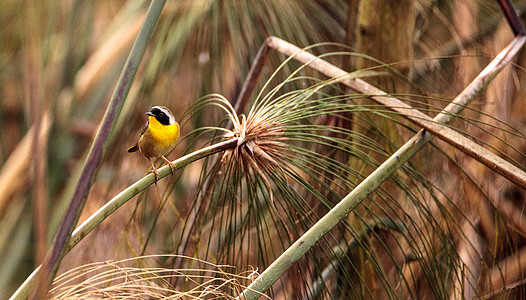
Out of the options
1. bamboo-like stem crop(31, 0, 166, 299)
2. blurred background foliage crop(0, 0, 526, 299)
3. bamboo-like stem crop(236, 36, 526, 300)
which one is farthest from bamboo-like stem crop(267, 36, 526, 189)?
bamboo-like stem crop(31, 0, 166, 299)

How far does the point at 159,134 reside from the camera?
0.82 metres

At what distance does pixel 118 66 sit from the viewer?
152 centimetres

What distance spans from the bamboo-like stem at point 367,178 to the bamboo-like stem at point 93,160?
0.20 m

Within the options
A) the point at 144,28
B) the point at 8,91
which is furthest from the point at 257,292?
the point at 8,91

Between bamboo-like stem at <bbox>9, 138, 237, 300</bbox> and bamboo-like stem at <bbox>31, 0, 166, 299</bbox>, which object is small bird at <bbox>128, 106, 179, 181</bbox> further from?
bamboo-like stem at <bbox>31, 0, 166, 299</bbox>

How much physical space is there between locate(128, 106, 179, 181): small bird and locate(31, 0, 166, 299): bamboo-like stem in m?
0.39

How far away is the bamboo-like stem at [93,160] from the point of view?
14.9 inches

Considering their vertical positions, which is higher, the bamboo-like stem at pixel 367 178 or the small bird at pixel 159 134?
the small bird at pixel 159 134

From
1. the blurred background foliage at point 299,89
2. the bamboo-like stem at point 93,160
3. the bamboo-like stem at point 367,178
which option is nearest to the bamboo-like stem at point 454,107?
the bamboo-like stem at point 367,178

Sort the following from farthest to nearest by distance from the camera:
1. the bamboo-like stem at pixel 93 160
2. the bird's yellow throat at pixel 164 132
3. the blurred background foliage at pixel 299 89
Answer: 1. the blurred background foliage at pixel 299 89
2. the bird's yellow throat at pixel 164 132
3. the bamboo-like stem at pixel 93 160

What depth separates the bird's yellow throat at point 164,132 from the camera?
2.68 ft

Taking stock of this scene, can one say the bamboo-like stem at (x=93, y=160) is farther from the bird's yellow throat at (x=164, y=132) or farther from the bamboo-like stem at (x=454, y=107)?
the bird's yellow throat at (x=164, y=132)

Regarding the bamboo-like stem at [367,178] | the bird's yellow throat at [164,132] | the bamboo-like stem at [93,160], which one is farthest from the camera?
the bird's yellow throat at [164,132]

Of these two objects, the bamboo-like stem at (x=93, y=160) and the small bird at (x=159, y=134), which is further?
Result: the small bird at (x=159, y=134)
